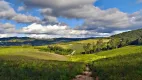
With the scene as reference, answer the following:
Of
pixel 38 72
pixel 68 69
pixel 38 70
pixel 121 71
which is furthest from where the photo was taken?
pixel 68 69

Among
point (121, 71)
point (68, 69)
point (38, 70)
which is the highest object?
point (121, 71)

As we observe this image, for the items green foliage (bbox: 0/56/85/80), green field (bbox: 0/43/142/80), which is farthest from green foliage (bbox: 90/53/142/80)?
green foliage (bbox: 0/56/85/80)

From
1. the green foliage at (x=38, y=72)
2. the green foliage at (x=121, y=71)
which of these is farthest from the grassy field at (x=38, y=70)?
the green foliage at (x=121, y=71)

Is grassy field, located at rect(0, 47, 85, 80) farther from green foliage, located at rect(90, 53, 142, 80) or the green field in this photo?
green foliage, located at rect(90, 53, 142, 80)

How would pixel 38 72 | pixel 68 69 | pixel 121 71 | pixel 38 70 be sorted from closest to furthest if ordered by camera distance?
pixel 121 71 → pixel 38 72 → pixel 38 70 → pixel 68 69

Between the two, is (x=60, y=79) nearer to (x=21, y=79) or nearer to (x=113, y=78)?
(x=21, y=79)

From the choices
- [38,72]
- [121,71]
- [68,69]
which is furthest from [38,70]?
[121,71]

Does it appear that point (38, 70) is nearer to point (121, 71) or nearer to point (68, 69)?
point (68, 69)

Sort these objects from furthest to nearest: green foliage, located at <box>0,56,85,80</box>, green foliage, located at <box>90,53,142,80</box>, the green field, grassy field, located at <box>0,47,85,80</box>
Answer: grassy field, located at <box>0,47,85,80</box> → green foliage, located at <box>0,56,85,80</box> → the green field → green foliage, located at <box>90,53,142,80</box>

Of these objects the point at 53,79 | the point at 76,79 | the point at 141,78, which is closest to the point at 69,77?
the point at 76,79

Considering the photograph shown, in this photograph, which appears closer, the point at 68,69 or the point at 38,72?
the point at 38,72

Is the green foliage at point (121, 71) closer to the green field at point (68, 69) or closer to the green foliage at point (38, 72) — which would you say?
the green field at point (68, 69)

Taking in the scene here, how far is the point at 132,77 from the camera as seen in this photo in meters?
22.4

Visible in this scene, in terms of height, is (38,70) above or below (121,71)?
below
